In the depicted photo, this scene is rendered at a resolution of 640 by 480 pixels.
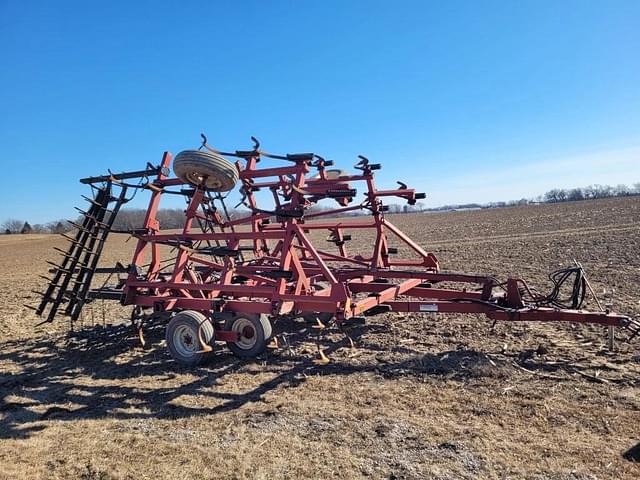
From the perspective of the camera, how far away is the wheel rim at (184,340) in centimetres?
618

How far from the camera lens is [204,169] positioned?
20.7 feet

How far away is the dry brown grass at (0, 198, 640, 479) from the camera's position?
3.49 m

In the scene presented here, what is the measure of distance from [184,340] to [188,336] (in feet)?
0.31

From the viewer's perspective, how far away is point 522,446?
3.54 metres

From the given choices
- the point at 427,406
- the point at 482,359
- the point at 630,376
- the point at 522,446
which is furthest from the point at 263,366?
the point at 630,376

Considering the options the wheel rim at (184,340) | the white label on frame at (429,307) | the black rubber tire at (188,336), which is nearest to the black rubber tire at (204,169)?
the black rubber tire at (188,336)

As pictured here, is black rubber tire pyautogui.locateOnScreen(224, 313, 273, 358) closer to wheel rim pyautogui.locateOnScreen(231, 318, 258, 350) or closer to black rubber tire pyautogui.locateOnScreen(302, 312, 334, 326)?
wheel rim pyautogui.locateOnScreen(231, 318, 258, 350)

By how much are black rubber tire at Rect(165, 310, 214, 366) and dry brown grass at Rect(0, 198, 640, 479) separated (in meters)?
0.22

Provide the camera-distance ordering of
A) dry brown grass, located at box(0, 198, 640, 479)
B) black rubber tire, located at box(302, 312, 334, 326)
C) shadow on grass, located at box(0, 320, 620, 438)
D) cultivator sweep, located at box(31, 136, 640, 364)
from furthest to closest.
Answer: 1. black rubber tire, located at box(302, 312, 334, 326)
2. cultivator sweep, located at box(31, 136, 640, 364)
3. shadow on grass, located at box(0, 320, 620, 438)
4. dry brown grass, located at box(0, 198, 640, 479)

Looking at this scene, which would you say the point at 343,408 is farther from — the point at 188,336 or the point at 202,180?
the point at 202,180

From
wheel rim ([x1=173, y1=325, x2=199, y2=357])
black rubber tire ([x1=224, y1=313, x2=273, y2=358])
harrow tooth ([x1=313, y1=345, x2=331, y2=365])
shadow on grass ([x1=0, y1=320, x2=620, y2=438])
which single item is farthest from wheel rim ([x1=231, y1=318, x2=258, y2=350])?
harrow tooth ([x1=313, y1=345, x2=331, y2=365])

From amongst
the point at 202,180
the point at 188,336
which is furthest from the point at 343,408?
the point at 202,180

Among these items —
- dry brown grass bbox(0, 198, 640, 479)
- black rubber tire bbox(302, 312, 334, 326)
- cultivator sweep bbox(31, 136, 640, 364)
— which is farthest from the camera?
black rubber tire bbox(302, 312, 334, 326)

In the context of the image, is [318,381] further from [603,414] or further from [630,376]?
[630,376]
